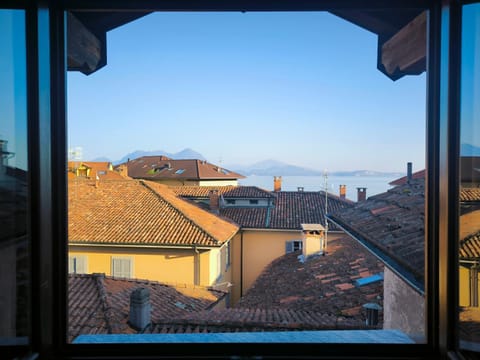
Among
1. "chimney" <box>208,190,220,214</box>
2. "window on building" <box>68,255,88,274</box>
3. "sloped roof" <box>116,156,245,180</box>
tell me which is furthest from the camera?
"sloped roof" <box>116,156,245,180</box>

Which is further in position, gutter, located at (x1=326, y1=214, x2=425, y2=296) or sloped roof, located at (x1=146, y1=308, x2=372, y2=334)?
sloped roof, located at (x1=146, y1=308, x2=372, y2=334)

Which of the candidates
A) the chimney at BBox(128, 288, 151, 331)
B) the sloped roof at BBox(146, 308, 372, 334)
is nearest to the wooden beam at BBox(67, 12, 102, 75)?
the sloped roof at BBox(146, 308, 372, 334)

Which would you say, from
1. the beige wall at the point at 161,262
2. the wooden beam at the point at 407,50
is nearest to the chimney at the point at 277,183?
the beige wall at the point at 161,262

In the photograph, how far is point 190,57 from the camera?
3.31 metres

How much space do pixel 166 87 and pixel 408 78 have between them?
10.5 feet

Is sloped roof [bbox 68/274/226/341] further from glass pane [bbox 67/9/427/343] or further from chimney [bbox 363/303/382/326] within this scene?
chimney [bbox 363/303/382/326]

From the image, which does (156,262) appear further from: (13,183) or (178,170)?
(178,170)

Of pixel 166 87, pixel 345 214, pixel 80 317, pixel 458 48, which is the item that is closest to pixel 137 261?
pixel 80 317

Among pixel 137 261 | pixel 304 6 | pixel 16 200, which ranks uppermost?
pixel 304 6

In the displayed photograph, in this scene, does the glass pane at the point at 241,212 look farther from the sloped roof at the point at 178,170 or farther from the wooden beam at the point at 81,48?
the sloped roof at the point at 178,170

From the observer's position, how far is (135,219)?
30.9ft

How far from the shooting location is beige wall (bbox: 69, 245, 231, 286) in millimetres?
8453

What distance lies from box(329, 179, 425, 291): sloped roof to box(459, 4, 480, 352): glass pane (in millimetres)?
399

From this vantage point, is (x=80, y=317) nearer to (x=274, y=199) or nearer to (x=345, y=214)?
(x=345, y=214)
